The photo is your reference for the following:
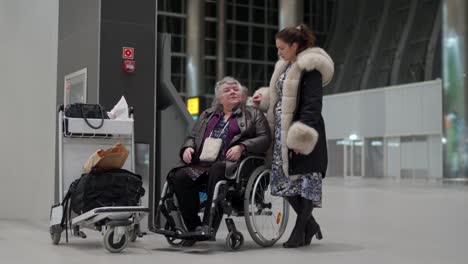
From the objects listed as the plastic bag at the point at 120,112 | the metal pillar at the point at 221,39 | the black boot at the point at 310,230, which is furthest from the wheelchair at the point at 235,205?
the metal pillar at the point at 221,39

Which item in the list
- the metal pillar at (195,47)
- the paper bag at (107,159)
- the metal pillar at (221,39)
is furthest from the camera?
the metal pillar at (221,39)

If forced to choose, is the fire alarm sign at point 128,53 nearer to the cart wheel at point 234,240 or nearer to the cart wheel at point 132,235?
the cart wheel at point 132,235

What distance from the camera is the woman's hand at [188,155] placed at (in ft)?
16.7

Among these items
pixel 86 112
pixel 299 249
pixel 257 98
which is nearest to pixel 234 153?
pixel 257 98

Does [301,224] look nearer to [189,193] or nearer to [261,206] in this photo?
[261,206]

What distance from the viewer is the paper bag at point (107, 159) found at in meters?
4.75

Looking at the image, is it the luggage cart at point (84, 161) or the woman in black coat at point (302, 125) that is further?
the woman in black coat at point (302, 125)

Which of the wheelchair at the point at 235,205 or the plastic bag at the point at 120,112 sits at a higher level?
the plastic bag at the point at 120,112

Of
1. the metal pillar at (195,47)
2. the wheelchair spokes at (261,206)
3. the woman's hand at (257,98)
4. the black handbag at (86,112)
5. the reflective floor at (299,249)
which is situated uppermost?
the metal pillar at (195,47)

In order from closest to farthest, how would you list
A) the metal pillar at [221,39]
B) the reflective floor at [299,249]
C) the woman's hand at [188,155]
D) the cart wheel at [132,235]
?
1. the reflective floor at [299,249]
2. the woman's hand at [188,155]
3. the cart wheel at [132,235]
4. the metal pillar at [221,39]

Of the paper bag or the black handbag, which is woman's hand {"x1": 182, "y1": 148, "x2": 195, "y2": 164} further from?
the black handbag

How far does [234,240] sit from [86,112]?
4.88 feet

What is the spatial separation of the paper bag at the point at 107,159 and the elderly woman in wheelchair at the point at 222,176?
404 millimetres

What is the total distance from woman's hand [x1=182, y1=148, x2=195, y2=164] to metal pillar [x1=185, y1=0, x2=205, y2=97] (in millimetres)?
30352
